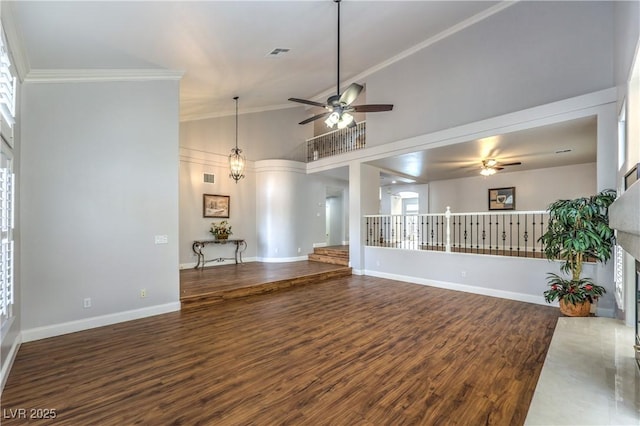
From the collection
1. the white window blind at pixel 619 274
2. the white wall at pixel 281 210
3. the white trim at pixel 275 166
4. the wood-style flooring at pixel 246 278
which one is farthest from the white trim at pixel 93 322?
the white window blind at pixel 619 274

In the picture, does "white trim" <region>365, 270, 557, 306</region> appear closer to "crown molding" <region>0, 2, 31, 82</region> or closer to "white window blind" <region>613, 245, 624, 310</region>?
"white window blind" <region>613, 245, 624, 310</region>

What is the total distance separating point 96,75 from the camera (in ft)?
12.7

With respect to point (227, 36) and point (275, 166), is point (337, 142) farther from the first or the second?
point (227, 36)

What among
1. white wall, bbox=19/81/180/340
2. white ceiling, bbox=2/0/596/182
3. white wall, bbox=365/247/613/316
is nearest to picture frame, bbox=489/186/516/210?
white ceiling, bbox=2/0/596/182

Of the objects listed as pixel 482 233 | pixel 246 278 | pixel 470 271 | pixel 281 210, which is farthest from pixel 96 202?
pixel 482 233

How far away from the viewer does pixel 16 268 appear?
3.20 meters

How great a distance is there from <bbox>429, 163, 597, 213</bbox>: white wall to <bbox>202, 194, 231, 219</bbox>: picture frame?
738 cm

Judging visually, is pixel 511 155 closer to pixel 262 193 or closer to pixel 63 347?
pixel 262 193

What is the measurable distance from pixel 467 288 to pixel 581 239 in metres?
2.30

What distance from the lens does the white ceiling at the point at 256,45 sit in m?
3.20

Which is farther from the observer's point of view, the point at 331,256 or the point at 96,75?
the point at 331,256

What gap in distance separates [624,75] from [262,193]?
770 centimetres

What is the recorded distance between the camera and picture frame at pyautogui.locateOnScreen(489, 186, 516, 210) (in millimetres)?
8828

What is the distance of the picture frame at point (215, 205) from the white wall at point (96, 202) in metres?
3.27
